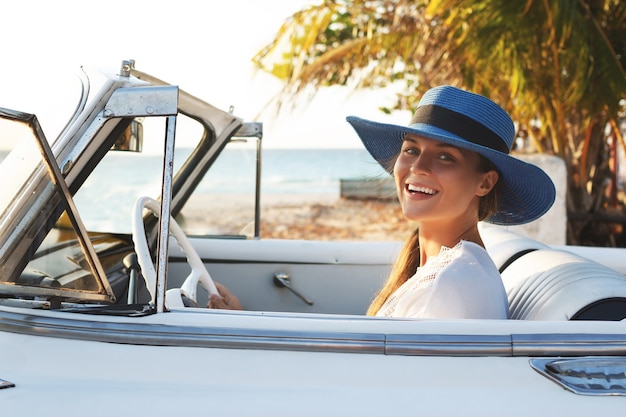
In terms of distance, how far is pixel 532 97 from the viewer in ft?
24.2

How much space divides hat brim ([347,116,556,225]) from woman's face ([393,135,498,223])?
57 millimetres

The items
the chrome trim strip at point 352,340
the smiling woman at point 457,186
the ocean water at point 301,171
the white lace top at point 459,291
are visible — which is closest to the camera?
the chrome trim strip at point 352,340

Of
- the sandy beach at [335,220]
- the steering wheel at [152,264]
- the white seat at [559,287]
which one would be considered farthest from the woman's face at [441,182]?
the sandy beach at [335,220]

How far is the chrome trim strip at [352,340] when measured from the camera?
6.10ft

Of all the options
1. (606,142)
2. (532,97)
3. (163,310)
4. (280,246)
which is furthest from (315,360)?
(606,142)

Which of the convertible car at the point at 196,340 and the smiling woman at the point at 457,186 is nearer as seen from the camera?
the convertible car at the point at 196,340

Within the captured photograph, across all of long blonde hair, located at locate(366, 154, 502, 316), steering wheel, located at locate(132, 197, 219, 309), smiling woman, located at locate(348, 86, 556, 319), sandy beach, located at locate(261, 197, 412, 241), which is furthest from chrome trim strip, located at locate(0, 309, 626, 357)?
sandy beach, located at locate(261, 197, 412, 241)

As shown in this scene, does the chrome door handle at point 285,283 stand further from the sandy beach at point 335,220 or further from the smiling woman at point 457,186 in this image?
the sandy beach at point 335,220

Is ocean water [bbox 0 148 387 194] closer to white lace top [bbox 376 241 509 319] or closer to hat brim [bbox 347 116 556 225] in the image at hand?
hat brim [bbox 347 116 556 225]

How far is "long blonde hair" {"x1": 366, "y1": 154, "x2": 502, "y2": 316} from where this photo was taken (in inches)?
98.4

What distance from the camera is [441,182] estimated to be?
7.66 ft

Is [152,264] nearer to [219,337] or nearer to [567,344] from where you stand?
[219,337]

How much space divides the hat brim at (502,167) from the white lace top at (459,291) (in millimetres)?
271

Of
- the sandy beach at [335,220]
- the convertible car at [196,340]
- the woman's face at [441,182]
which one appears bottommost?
the convertible car at [196,340]
